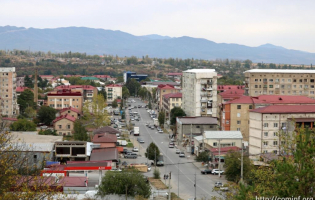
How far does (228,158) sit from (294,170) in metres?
15.0

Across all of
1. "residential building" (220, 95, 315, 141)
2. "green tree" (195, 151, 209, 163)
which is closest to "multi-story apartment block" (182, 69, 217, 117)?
"residential building" (220, 95, 315, 141)

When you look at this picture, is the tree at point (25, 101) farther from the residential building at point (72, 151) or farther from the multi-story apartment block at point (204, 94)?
the residential building at point (72, 151)

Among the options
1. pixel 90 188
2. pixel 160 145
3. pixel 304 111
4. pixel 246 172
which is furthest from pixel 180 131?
pixel 90 188

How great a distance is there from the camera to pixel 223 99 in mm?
45375

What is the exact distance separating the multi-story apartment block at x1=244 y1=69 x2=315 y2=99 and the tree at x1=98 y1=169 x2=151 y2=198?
1152 inches

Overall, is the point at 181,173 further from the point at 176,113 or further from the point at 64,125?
the point at 176,113

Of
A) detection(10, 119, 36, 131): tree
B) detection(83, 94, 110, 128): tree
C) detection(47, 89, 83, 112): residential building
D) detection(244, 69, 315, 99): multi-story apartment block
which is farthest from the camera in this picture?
detection(47, 89, 83, 112): residential building

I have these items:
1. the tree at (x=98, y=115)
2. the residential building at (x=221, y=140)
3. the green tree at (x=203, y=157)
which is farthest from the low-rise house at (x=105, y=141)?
the tree at (x=98, y=115)

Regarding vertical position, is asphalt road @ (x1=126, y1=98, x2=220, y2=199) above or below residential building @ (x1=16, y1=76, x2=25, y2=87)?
below

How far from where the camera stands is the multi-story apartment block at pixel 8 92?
46719mm

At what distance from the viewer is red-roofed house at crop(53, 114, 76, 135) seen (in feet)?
131

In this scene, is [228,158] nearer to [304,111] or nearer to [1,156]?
[304,111]

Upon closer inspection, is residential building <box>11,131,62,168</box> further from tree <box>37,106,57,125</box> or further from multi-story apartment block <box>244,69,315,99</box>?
multi-story apartment block <box>244,69,315,99</box>

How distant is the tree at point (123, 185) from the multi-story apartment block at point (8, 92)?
2716 cm
